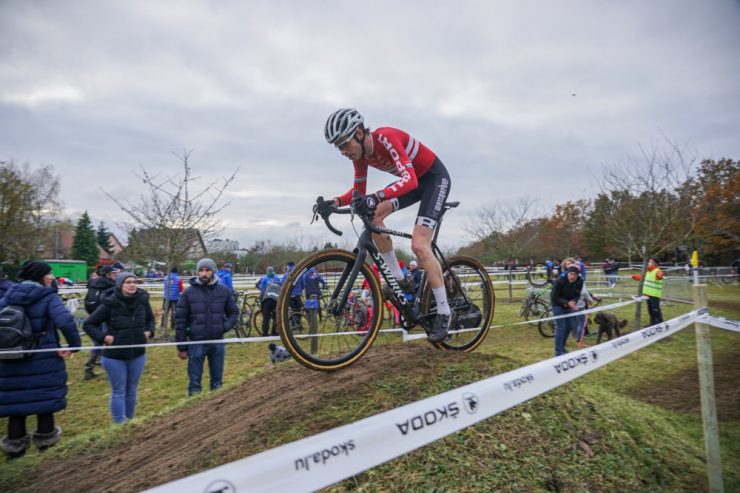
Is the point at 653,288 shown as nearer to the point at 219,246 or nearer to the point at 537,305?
the point at 537,305

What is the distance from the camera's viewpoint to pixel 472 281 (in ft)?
16.9

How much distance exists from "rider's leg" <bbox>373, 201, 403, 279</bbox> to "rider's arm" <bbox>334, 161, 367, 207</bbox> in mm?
276

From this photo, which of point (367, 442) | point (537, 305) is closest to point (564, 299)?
point (537, 305)

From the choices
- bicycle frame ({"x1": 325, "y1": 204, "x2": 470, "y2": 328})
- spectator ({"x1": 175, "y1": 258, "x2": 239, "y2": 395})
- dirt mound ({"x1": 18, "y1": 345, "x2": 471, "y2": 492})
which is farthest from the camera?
spectator ({"x1": 175, "y1": 258, "x2": 239, "y2": 395})

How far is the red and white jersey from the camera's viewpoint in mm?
3680

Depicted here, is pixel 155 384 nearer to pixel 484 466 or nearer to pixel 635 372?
pixel 484 466

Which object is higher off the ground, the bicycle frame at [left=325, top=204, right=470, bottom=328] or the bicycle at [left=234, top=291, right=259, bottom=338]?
the bicycle frame at [left=325, top=204, right=470, bottom=328]

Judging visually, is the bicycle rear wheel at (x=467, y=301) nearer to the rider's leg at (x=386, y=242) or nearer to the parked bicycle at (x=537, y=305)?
A: the rider's leg at (x=386, y=242)

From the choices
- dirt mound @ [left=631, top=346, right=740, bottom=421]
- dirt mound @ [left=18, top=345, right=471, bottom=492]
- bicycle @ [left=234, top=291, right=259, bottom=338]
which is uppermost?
dirt mound @ [left=18, top=345, right=471, bottom=492]

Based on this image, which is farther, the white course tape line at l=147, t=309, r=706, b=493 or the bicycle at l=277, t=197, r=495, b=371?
the bicycle at l=277, t=197, r=495, b=371

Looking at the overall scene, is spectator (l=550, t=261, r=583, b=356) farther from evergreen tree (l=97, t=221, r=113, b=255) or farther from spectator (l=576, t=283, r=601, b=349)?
evergreen tree (l=97, t=221, r=113, b=255)

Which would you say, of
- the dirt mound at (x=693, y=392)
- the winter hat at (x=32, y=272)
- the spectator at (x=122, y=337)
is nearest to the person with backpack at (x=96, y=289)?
the spectator at (x=122, y=337)

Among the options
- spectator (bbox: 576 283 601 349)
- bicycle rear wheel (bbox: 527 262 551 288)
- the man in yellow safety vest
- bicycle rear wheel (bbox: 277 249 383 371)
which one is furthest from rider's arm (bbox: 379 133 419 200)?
bicycle rear wheel (bbox: 527 262 551 288)

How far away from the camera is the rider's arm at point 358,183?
4.13 m
